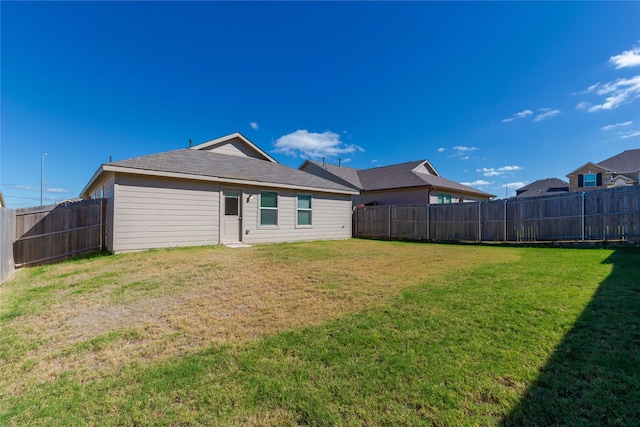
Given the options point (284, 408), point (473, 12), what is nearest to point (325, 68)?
point (473, 12)

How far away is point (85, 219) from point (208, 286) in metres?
6.54

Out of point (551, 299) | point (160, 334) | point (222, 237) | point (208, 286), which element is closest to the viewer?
point (160, 334)

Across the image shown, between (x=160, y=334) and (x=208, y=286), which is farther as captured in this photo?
(x=208, y=286)

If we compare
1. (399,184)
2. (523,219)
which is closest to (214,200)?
(523,219)

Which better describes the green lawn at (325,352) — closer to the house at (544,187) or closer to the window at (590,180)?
the window at (590,180)

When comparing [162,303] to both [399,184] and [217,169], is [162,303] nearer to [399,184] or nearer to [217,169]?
[217,169]

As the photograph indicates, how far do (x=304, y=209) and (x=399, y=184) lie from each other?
353 inches

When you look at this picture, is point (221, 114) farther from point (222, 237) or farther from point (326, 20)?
point (222, 237)

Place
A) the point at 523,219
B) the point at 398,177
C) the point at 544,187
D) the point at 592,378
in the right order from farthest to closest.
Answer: the point at 544,187 < the point at 398,177 < the point at 523,219 < the point at 592,378

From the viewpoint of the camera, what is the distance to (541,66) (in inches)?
439

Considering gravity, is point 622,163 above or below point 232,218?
above

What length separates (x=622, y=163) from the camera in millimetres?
27094

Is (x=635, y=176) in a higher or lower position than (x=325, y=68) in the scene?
lower

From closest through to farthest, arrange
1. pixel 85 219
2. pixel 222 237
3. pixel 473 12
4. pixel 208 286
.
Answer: pixel 208 286
pixel 85 219
pixel 473 12
pixel 222 237
